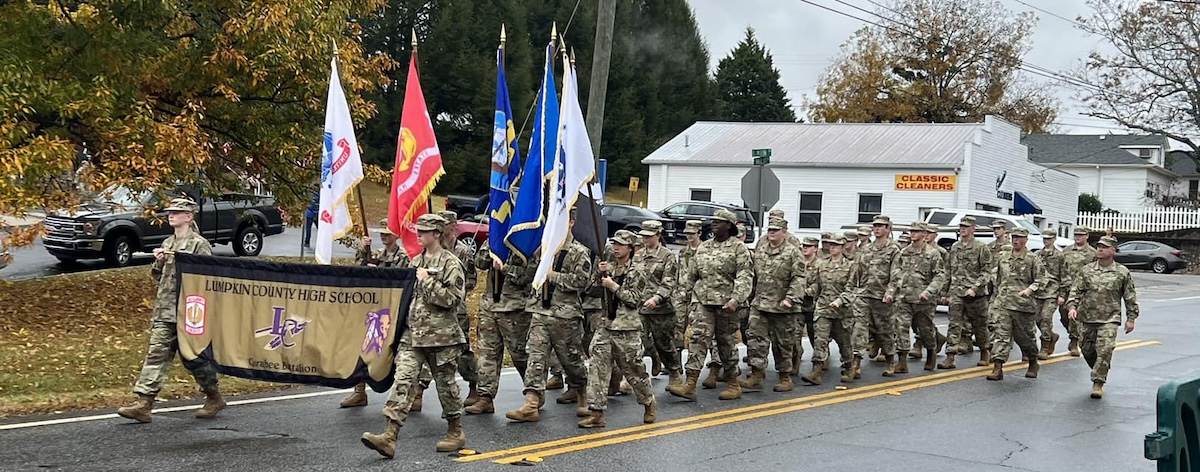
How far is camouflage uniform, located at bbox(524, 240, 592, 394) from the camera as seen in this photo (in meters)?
9.84

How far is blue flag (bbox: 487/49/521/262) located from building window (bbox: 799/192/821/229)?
94.8 ft

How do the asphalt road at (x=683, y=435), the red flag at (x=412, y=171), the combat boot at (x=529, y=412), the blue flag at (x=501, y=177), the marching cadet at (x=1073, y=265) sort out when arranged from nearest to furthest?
the asphalt road at (x=683, y=435), the combat boot at (x=529, y=412), the blue flag at (x=501, y=177), the red flag at (x=412, y=171), the marching cadet at (x=1073, y=265)

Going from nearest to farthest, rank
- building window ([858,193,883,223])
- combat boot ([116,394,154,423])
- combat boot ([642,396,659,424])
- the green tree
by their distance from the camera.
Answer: combat boot ([116,394,154,423]), combat boot ([642,396,659,424]), building window ([858,193,883,223]), the green tree

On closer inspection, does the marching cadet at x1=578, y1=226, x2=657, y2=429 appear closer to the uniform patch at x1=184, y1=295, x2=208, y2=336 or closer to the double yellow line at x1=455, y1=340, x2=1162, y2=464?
the double yellow line at x1=455, y1=340, x2=1162, y2=464

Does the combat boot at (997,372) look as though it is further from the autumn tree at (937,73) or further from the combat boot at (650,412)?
the autumn tree at (937,73)

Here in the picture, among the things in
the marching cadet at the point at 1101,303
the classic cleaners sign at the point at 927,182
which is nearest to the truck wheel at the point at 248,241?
the marching cadet at the point at 1101,303

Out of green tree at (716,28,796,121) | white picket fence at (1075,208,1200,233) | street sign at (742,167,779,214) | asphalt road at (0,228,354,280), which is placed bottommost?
asphalt road at (0,228,354,280)

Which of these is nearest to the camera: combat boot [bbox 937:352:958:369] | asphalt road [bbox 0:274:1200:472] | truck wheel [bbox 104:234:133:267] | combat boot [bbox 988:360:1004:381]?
asphalt road [bbox 0:274:1200:472]

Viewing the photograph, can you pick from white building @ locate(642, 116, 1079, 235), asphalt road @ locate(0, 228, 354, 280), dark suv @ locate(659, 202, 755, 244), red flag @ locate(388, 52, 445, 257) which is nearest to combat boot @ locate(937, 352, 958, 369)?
red flag @ locate(388, 52, 445, 257)

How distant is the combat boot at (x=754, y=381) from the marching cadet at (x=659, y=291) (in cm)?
87

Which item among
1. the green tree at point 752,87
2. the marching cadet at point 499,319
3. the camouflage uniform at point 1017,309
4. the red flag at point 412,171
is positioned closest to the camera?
the marching cadet at point 499,319

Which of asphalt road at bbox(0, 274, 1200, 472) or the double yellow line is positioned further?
the double yellow line

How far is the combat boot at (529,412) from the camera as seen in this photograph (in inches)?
383

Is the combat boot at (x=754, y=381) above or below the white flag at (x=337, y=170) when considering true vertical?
below
